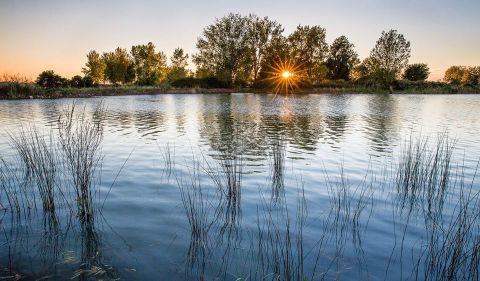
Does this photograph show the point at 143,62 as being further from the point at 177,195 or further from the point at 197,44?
the point at 177,195

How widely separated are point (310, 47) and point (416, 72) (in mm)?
47832

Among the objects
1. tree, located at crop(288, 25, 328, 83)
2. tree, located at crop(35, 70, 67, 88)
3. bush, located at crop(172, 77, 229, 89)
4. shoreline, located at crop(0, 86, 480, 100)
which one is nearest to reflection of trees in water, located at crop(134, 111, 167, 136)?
shoreline, located at crop(0, 86, 480, 100)

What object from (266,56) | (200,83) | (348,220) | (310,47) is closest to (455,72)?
(310,47)

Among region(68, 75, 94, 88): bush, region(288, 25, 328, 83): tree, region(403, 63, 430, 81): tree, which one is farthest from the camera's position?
region(403, 63, 430, 81): tree

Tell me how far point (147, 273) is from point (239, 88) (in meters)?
83.4

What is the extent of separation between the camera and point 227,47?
91812 mm

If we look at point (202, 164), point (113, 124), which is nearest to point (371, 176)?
point (202, 164)

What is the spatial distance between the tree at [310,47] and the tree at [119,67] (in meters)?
58.8

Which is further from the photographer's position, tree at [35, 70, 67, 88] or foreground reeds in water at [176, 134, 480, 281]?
tree at [35, 70, 67, 88]

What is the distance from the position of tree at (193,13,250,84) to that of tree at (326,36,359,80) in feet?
108

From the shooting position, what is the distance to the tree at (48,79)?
2408 inches

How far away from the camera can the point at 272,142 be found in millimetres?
17062

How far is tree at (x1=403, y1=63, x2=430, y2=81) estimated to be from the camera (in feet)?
384

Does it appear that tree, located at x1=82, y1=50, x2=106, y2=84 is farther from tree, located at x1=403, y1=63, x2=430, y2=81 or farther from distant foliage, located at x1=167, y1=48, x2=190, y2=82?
tree, located at x1=403, y1=63, x2=430, y2=81
